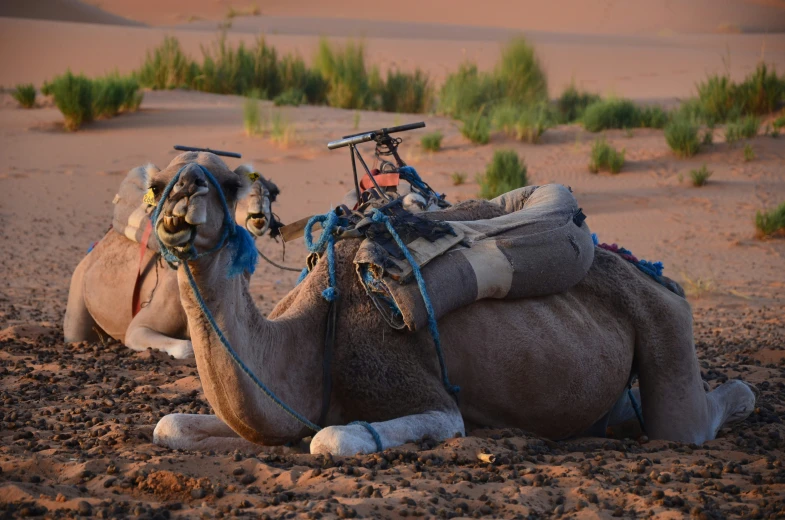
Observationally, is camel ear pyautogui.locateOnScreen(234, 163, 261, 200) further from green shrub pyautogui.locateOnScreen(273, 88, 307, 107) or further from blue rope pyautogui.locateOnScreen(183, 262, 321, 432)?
green shrub pyautogui.locateOnScreen(273, 88, 307, 107)

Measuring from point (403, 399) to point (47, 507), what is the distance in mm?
1675

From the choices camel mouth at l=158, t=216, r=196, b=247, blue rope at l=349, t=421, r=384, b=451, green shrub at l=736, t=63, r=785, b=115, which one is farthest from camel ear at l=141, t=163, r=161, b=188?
green shrub at l=736, t=63, r=785, b=115

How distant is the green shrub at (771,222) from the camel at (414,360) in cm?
795

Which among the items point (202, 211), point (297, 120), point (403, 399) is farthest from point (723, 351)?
point (297, 120)

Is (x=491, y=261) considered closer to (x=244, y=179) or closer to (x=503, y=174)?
(x=244, y=179)

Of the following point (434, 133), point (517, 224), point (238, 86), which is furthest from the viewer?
point (238, 86)

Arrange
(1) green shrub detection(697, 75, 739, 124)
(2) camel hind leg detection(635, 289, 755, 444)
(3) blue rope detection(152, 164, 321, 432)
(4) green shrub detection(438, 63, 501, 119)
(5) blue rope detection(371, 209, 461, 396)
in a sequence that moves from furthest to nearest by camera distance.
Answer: (4) green shrub detection(438, 63, 501, 119)
(1) green shrub detection(697, 75, 739, 124)
(2) camel hind leg detection(635, 289, 755, 444)
(5) blue rope detection(371, 209, 461, 396)
(3) blue rope detection(152, 164, 321, 432)

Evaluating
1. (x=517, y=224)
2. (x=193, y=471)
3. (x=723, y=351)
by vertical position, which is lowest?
(x=723, y=351)

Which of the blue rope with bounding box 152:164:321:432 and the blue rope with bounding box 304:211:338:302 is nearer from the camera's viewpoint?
the blue rope with bounding box 152:164:321:432

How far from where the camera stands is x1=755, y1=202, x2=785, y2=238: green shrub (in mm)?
13414

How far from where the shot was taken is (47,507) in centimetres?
373

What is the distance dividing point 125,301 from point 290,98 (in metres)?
13.6

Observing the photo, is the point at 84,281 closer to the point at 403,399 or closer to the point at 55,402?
the point at 55,402

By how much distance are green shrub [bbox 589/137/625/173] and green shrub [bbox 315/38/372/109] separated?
723cm
